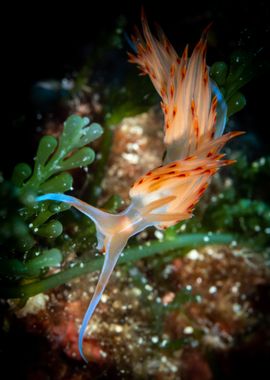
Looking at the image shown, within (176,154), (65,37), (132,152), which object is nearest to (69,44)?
(65,37)

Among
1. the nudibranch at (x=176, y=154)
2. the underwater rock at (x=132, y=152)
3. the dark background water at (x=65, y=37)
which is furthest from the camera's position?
the dark background water at (x=65, y=37)

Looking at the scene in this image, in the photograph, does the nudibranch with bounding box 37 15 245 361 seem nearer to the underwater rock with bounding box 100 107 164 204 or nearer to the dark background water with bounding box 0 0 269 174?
the underwater rock with bounding box 100 107 164 204

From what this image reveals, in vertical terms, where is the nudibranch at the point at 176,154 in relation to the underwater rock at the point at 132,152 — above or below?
above

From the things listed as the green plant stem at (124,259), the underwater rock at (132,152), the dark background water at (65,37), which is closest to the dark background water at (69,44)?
the dark background water at (65,37)

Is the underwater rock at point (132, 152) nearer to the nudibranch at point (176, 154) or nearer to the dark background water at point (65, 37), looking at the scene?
the dark background water at point (65, 37)

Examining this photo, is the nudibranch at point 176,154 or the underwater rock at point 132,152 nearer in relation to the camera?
the nudibranch at point 176,154

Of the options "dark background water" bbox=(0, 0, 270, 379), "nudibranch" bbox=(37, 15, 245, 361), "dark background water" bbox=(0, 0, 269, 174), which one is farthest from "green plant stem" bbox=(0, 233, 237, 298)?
"dark background water" bbox=(0, 0, 269, 174)

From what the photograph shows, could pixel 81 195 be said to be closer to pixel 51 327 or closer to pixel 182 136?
pixel 51 327
